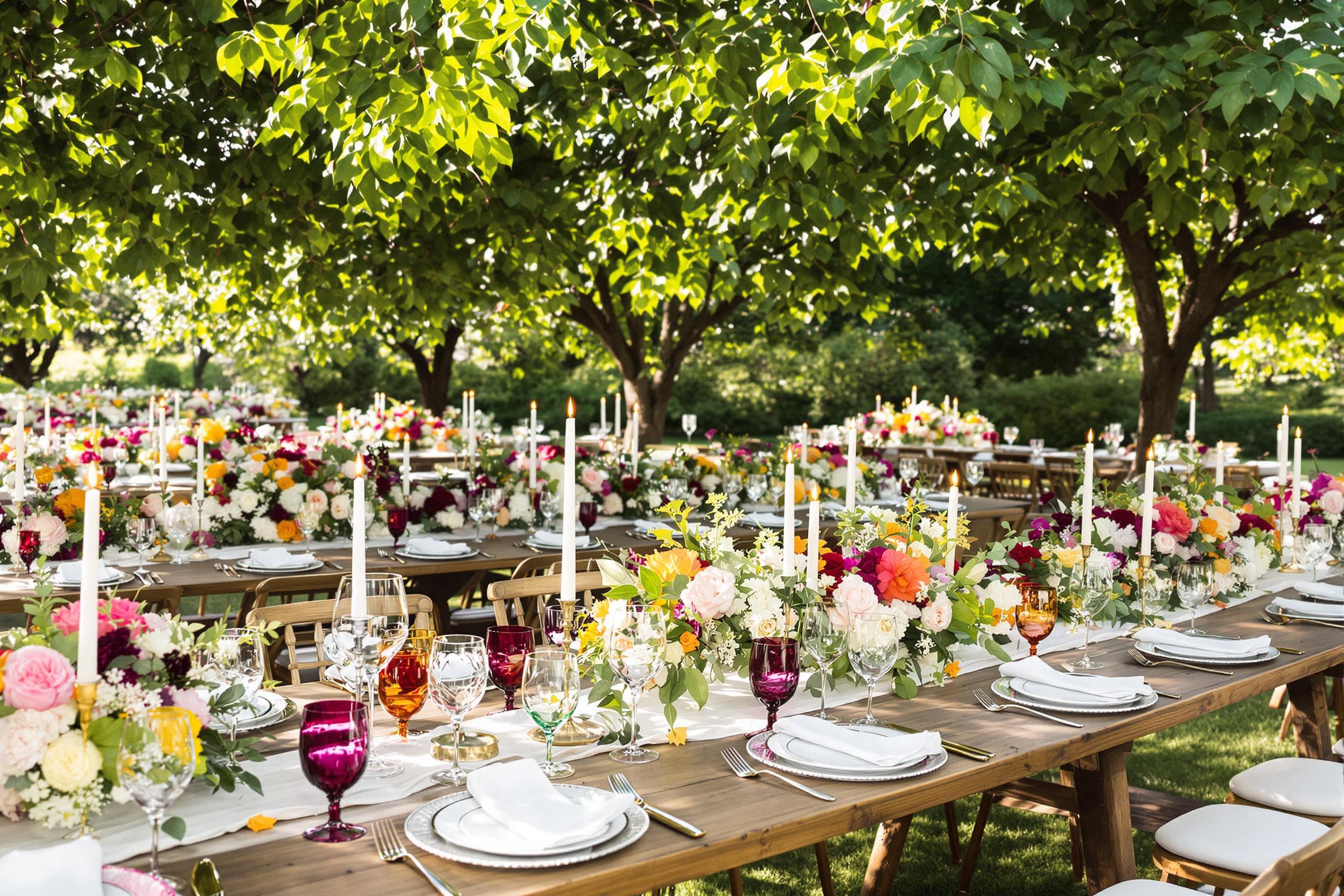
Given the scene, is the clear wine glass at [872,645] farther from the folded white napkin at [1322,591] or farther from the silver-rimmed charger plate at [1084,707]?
the folded white napkin at [1322,591]

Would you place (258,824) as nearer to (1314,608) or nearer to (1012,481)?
(1314,608)

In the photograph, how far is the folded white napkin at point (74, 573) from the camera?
3986 millimetres

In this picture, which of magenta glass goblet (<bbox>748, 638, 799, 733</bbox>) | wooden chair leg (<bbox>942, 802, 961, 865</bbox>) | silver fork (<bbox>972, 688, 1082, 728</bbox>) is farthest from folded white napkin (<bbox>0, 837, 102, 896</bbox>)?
wooden chair leg (<bbox>942, 802, 961, 865</bbox>)

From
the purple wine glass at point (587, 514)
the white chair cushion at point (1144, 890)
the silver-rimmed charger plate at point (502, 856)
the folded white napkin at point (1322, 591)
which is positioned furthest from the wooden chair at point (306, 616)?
the folded white napkin at point (1322, 591)

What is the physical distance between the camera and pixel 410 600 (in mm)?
3330

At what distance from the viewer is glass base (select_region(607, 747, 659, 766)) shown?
2.27m

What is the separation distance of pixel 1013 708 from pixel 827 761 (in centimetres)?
70

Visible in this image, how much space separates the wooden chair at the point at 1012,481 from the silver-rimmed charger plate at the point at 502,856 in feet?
22.8

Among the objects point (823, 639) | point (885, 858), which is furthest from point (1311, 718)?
point (823, 639)

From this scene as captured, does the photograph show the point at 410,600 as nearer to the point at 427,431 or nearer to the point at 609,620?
the point at 609,620

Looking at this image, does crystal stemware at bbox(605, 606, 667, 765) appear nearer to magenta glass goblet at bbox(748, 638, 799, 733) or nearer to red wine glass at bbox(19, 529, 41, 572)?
magenta glass goblet at bbox(748, 638, 799, 733)

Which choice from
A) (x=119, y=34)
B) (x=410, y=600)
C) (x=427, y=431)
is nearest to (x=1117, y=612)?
(x=410, y=600)

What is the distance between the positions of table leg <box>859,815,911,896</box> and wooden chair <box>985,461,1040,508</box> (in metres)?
5.43

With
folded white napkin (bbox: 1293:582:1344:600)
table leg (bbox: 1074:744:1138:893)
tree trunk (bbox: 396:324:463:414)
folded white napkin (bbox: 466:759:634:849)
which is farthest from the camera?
tree trunk (bbox: 396:324:463:414)
